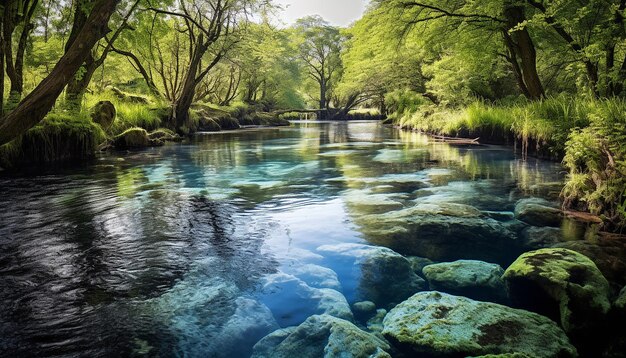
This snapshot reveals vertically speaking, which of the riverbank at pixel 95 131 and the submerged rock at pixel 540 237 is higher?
the riverbank at pixel 95 131

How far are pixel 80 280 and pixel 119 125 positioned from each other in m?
14.9

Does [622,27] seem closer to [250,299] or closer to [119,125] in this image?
[250,299]

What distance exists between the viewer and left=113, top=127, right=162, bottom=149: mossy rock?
52.7ft

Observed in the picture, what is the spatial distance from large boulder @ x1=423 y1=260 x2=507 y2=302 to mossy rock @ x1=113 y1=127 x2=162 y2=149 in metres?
15.1

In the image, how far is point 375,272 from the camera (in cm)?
403

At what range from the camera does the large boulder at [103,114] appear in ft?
48.0

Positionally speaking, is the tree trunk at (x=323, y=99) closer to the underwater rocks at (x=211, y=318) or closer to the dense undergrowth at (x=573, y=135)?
the dense undergrowth at (x=573, y=135)

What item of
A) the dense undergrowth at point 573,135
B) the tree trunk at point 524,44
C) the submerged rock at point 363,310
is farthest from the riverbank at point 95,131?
the tree trunk at point 524,44

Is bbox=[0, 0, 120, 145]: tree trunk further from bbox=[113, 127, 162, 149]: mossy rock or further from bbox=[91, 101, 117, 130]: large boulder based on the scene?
bbox=[113, 127, 162, 149]: mossy rock

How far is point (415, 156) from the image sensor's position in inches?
520

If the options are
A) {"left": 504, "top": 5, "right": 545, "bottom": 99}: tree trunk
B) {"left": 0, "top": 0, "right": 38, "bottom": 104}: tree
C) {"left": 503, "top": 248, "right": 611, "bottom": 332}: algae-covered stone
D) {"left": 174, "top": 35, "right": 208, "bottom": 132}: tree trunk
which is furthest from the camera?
{"left": 174, "top": 35, "right": 208, "bottom": 132}: tree trunk

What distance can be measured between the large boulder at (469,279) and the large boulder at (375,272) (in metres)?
0.16

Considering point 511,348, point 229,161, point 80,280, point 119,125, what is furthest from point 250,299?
point 119,125

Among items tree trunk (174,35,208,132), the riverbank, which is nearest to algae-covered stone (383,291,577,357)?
the riverbank
